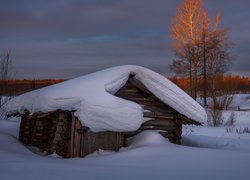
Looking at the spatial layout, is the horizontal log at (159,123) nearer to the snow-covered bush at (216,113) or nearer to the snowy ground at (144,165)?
the snowy ground at (144,165)

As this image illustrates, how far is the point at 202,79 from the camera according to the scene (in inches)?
1364

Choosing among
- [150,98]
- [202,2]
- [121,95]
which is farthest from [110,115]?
[202,2]

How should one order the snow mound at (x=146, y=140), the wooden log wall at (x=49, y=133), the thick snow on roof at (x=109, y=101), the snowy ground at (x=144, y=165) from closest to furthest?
the snowy ground at (x=144, y=165) < the thick snow on roof at (x=109, y=101) < the snow mound at (x=146, y=140) < the wooden log wall at (x=49, y=133)

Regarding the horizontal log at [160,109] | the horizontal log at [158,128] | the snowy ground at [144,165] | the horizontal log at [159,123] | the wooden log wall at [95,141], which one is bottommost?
the snowy ground at [144,165]

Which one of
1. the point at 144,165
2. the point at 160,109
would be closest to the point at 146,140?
the point at 160,109

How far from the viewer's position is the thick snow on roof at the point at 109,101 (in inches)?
386

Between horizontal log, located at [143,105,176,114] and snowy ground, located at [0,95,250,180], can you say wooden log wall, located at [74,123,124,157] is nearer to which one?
snowy ground, located at [0,95,250,180]

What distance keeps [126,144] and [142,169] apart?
12.0 ft

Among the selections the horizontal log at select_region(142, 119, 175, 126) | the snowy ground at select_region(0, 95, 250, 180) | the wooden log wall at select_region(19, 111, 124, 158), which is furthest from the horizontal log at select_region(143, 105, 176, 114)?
the wooden log wall at select_region(19, 111, 124, 158)

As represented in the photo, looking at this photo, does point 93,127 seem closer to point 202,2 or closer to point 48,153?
point 48,153

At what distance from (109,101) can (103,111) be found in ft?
1.25

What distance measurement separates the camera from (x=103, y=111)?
386 inches

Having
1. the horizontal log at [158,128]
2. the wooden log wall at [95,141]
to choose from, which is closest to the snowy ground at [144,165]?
the wooden log wall at [95,141]

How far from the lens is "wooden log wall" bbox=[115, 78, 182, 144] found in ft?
37.8
